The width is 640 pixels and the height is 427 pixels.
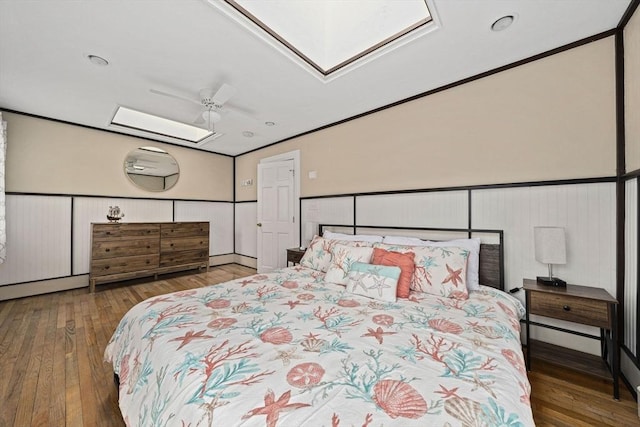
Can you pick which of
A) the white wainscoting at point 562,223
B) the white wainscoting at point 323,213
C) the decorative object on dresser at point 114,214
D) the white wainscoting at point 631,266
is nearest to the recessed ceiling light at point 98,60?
the decorative object on dresser at point 114,214

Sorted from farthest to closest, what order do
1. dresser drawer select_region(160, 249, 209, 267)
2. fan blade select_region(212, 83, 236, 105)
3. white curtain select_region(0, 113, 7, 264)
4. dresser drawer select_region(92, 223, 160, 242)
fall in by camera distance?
dresser drawer select_region(160, 249, 209, 267) → dresser drawer select_region(92, 223, 160, 242) → white curtain select_region(0, 113, 7, 264) → fan blade select_region(212, 83, 236, 105)

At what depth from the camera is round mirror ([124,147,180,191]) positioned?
4250 millimetres

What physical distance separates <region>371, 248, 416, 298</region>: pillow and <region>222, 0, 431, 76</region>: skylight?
5.59ft

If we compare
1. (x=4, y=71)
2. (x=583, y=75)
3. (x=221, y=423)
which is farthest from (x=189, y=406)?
(x=4, y=71)

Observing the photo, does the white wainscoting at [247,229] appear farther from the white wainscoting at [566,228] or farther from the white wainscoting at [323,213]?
the white wainscoting at [566,228]

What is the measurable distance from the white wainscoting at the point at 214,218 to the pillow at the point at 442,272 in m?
4.36

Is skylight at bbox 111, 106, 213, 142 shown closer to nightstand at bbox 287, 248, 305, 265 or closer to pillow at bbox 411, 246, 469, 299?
nightstand at bbox 287, 248, 305, 265

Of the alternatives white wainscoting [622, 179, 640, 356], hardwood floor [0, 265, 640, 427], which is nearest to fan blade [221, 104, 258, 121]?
hardwood floor [0, 265, 640, 427]

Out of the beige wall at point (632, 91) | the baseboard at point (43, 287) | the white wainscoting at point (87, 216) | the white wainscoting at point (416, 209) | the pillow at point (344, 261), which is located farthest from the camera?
the white wainscoting at point (87, 216)

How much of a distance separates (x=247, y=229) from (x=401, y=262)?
391 centimetres

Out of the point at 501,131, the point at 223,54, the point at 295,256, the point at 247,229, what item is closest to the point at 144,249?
the point at 247,229

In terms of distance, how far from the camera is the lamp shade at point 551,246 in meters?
1.84

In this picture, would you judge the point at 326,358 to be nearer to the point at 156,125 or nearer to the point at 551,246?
the point at 551,246

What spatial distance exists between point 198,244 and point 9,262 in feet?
7.29
